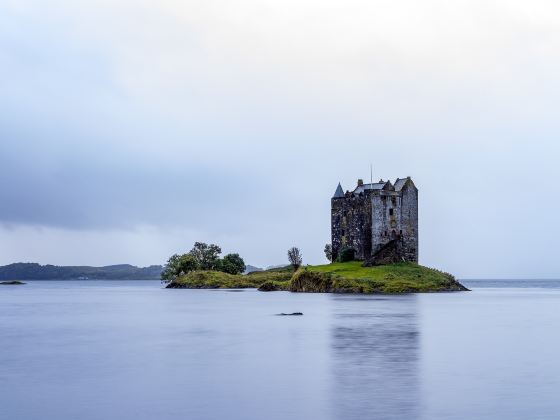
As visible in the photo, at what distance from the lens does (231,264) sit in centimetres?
18562

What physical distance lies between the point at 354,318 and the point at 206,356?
92.8ft

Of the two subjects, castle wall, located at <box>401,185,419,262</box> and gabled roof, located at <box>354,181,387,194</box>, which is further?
gabled roof, located at <box>354,181,387,194</box>

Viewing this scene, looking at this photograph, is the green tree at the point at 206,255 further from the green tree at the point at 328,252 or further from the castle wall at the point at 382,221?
the castle wall at the point at 382,221

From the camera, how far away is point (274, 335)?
54.3 metres

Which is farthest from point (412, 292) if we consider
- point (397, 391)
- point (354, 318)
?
point (397, 391)

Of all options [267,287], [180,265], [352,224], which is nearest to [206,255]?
[180,265]

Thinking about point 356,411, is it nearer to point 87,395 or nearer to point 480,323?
point 87,395

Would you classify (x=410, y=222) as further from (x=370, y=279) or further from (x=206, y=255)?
(x=206, y=255)

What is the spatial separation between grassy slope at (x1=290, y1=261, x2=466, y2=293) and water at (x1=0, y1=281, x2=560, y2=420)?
54914mm

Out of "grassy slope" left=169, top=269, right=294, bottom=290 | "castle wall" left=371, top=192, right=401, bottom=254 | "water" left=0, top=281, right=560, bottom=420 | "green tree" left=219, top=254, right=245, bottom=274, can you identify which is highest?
"castle wall" left=371, top=192, right=401, bottom=254

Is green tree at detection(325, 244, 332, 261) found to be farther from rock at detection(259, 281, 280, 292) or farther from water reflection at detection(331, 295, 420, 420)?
water reflection at detection(331, 295, 420, 420)

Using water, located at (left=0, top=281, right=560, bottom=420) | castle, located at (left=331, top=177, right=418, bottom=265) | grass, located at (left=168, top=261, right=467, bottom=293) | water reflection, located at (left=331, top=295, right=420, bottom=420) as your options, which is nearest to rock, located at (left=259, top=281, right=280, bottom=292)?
grass, located at (left=168, top=261, right=467, bottom=293)

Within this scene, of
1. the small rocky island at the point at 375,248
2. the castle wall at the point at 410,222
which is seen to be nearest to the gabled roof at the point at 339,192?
the small rocky island at the point at 375,248

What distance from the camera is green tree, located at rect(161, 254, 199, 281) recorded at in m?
179
